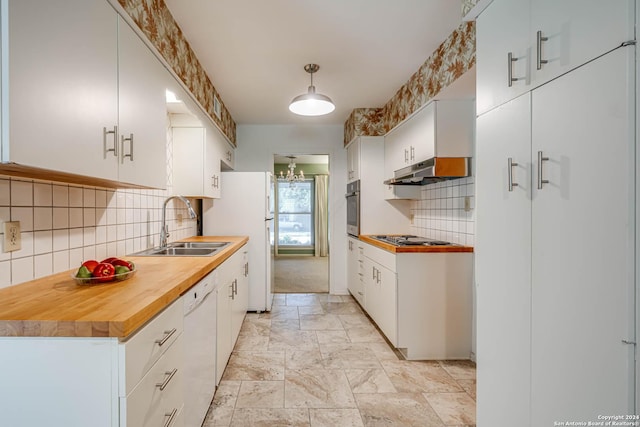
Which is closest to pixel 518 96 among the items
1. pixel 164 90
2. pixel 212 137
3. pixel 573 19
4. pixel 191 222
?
pixel 573 19

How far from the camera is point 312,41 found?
2.28m

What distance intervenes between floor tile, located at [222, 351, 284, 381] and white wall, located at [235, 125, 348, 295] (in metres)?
1.99

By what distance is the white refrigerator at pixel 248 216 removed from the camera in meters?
3.48

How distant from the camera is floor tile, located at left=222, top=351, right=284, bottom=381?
2188 mm

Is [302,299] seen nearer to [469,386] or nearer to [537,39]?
[469,386]

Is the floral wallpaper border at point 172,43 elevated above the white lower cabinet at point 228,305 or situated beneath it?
elevated above

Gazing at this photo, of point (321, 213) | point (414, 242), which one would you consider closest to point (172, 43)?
point (414, 242)

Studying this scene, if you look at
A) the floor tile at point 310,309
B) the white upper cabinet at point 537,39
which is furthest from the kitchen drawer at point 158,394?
the floor tile at point 310,309

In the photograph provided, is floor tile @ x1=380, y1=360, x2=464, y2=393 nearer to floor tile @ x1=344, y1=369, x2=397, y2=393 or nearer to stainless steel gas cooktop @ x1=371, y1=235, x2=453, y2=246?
floor tile @ x1=344, y1=369, x2=397, y2=393

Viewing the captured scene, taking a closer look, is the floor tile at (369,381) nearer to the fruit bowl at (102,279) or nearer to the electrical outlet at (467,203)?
the electrical outlet at (467,203)

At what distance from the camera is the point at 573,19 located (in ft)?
3.24

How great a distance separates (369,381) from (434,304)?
0.81 meters

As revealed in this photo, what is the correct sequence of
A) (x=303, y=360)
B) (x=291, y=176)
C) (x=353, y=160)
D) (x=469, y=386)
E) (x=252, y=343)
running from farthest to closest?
(x=291, y=176), (x=353, y=160), (x=252, y=343), (x=303, y=360), (x=469, y=386)

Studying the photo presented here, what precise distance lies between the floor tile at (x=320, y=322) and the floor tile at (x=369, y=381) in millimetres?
859
